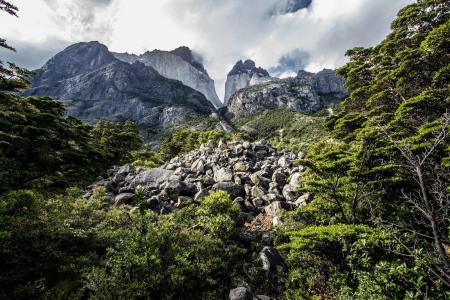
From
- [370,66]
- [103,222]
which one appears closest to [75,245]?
[103,222]

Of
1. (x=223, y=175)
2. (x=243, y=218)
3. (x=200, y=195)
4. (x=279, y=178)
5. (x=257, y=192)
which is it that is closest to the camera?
(x=243, y=218)

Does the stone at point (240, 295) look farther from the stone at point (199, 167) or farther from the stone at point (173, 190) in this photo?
the stone at point (199, 167)

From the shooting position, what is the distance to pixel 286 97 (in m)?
152

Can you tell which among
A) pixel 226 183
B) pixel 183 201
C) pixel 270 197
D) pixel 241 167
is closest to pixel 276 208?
pixel 270 197

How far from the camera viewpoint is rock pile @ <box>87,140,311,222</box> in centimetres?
1252

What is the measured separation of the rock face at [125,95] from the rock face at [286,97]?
75.2 feet

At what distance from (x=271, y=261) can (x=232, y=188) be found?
18.9 ft

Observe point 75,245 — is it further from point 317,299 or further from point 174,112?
point 174,112

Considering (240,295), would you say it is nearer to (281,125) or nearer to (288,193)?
(288,193)

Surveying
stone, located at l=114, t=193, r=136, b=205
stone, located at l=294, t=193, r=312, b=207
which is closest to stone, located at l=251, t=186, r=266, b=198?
stone, located at l=294, t=193, r=312, b=207

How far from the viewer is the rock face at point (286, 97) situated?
149137 mm

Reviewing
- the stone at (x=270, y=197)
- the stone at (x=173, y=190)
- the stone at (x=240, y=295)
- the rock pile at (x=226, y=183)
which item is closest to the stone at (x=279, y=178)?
the rock pile at (x=226, y=183)

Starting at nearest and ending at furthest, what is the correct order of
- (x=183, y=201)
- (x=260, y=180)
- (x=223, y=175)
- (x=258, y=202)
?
(x=183, y=201) < (x=258, y=202) < (x=260, y=180) < (x=223, y=175)

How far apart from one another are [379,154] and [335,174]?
1678mm
